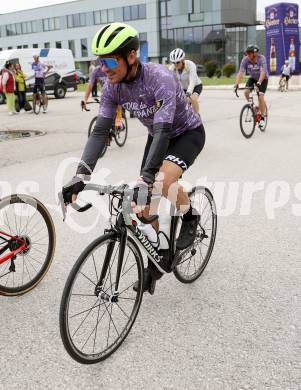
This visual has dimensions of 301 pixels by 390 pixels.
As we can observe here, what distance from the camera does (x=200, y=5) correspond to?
213 feet

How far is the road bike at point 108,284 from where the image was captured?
102 inches

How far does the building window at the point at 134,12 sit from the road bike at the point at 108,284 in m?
74.7

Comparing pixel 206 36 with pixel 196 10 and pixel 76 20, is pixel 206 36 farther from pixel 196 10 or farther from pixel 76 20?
pixel 76 20

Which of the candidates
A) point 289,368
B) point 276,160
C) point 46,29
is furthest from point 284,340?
point 46,29

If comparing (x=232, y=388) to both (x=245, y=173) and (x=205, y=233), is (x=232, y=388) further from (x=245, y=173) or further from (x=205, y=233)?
(x=245, y=173)

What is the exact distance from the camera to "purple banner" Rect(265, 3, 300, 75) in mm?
33594

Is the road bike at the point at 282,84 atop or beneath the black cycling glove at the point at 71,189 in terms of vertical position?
atop

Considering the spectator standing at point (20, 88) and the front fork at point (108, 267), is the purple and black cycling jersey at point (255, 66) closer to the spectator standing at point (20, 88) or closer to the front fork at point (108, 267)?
the front fork at point (108, 267)

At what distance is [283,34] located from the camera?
1331 inches

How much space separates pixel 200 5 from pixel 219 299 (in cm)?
6797

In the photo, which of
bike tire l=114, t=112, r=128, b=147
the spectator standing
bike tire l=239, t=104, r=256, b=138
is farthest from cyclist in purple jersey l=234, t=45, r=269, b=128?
the spectator standing

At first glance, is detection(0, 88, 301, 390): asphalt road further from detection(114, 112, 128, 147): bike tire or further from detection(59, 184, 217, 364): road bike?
detection(114, 112, 128, 147): bike tire

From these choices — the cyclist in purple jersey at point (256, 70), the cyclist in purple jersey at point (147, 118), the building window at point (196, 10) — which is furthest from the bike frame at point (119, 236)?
the building window at point (196, 10)

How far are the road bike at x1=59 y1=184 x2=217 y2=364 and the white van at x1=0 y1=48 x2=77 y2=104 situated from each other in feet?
79.7
